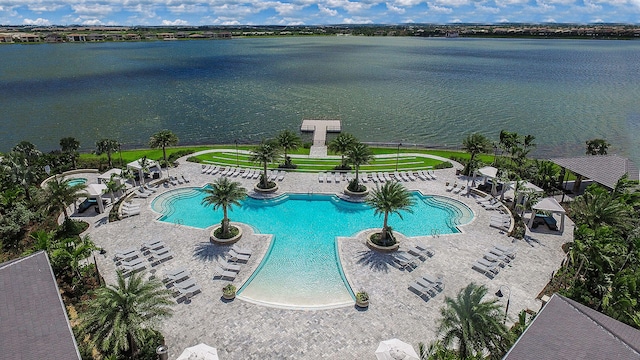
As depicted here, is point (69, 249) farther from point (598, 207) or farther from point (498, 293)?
point (598, 207)

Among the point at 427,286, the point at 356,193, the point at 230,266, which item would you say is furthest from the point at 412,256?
the point at 230,266

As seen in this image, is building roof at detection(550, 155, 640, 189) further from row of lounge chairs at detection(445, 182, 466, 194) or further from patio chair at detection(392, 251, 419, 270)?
patio chair at detection(392, 251, 419, 270)

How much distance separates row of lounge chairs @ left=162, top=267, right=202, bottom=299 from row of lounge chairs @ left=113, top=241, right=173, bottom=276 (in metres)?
2.08

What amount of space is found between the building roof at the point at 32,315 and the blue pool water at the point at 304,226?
36.5 feet

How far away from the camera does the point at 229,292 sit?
2461 cm

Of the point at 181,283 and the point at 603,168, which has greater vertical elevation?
the point at 603,168

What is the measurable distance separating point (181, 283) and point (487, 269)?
2166cm

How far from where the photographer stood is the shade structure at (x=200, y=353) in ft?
60.8

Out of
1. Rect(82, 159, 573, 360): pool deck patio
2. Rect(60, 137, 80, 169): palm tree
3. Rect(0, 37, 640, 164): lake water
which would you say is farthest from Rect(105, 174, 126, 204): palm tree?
Rect(0, 37, 640, 164): lake water

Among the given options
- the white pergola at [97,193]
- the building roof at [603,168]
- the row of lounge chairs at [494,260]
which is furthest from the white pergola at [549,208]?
the white pergola at [97,193]

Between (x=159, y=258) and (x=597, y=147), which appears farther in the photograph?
(x=597, y=147)

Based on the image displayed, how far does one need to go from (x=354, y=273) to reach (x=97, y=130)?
64.3m

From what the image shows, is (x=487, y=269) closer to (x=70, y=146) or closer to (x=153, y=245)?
(x=153, y=245)

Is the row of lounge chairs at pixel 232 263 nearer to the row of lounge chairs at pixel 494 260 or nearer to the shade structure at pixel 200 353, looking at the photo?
the shade structure at pixel 200 353
